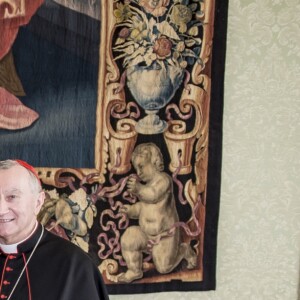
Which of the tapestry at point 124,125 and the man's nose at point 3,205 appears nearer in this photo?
the man's nose at point 3,205

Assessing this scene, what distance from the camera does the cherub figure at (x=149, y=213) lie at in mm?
2344

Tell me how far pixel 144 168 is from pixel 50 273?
66cm

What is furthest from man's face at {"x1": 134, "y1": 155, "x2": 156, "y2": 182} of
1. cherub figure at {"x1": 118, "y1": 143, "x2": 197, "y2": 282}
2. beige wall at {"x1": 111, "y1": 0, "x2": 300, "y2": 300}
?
beige wall at {"x1": 111, "y1": 0, "x2": 300, "y2": 300}

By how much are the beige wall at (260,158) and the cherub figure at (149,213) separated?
0.57ft

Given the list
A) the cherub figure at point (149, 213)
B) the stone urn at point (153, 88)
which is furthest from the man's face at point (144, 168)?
the stone urn at point (153, 88)

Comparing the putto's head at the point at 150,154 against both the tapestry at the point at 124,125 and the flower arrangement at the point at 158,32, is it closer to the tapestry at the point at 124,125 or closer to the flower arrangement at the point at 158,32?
the tapestry at the point at 124,125

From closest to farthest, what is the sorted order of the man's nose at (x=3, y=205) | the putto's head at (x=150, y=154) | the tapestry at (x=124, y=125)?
the man's nose at (x=3, y=205), the tapestry at (x=124, y=125), the putto's head at (x=150, y=154)

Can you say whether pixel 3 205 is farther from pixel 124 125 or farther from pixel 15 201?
pixel 124 125

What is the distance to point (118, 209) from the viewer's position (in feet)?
Answer: 7.66

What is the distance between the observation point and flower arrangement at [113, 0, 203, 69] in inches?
90.4

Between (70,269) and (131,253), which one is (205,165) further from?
(70,269)

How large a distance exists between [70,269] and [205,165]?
2.62 feet

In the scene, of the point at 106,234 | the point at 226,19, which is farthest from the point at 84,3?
the point at 106,234

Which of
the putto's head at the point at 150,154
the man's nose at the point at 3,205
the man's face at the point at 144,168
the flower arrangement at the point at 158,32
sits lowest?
the man's nose at the point at 3,205
